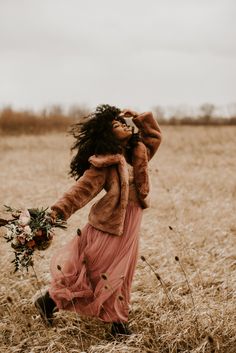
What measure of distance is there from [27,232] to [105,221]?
624mm

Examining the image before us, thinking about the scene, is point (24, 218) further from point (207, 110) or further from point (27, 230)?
point (207, 110)

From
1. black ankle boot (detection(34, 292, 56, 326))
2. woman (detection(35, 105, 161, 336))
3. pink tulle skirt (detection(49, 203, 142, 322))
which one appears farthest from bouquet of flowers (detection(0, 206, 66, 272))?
black ankle boot (detection(34, 292, 56, 326))

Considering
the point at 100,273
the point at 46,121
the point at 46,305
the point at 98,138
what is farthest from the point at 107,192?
the point at 46,121

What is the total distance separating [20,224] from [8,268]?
2.17 meters

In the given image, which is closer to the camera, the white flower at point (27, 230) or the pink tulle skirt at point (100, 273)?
the white flower at point (27, 230)

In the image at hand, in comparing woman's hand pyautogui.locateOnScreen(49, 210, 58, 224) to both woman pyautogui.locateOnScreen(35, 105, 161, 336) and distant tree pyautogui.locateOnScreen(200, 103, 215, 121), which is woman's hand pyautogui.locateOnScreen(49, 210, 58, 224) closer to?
woman pyautogui.locateOnScreen(35, 105, 161, 336)

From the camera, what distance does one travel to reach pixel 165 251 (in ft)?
19.2

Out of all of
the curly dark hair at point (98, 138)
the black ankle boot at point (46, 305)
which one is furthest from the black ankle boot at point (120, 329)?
the curly dark hair at point (98, 138)

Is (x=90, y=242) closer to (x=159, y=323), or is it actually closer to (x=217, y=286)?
(x=159, y=323)

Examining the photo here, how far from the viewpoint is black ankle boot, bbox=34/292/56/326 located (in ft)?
12.5

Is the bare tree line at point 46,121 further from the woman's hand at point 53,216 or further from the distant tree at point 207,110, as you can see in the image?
the woman's hand at point 53,216

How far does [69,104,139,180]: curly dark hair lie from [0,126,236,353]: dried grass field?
0.82m

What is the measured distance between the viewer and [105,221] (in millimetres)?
3543

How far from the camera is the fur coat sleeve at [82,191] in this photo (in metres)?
3.48
